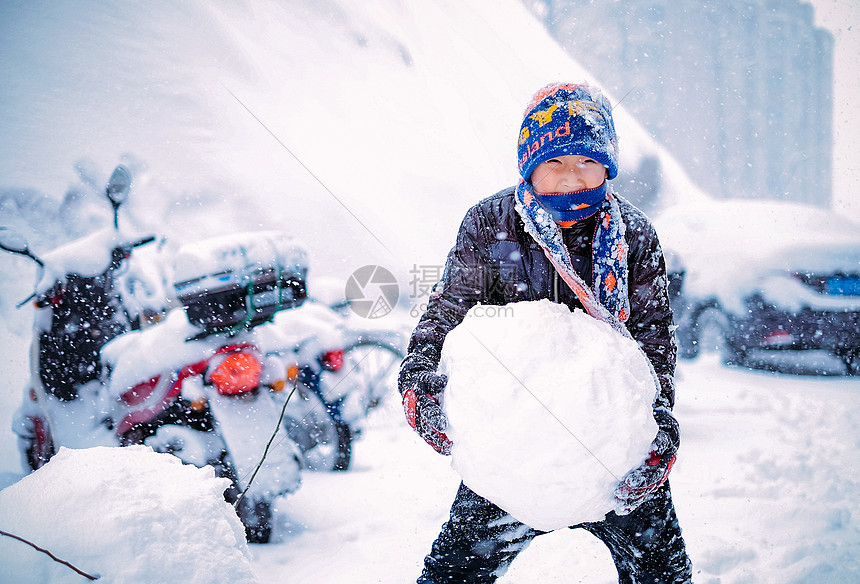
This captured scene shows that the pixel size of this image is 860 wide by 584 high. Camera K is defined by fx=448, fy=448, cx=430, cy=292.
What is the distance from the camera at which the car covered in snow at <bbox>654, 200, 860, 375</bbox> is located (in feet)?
11.8

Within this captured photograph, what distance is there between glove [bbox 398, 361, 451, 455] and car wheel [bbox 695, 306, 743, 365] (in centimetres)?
388

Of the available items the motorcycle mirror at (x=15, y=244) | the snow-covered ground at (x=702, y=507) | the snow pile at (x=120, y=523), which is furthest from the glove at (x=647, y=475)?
the motorcycle mirror at (x=15, y=244)

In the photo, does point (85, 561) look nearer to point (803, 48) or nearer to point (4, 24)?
point (4, 24)

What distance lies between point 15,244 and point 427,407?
9.08ft

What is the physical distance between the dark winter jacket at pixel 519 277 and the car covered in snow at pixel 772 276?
298cm

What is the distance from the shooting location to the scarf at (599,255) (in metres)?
1.04

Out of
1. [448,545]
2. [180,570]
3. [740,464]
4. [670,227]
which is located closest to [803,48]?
[670,227]

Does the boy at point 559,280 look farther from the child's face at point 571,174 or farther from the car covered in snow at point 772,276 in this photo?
the car covered in snow at point 772,276

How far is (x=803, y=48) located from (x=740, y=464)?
272cm

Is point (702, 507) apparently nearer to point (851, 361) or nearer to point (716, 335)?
point (716, 335)

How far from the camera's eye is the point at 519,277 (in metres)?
1.19

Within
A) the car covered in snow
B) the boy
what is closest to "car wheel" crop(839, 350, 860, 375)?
the car covered in snow

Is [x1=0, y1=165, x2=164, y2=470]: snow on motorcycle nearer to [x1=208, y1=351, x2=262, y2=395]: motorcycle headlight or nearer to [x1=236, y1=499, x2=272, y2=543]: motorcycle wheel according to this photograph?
[x1=208, y1=351, x2=262, y2=395]: motorcycle headlight

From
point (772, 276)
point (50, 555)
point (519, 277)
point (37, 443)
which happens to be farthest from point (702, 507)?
point (37, 443)
